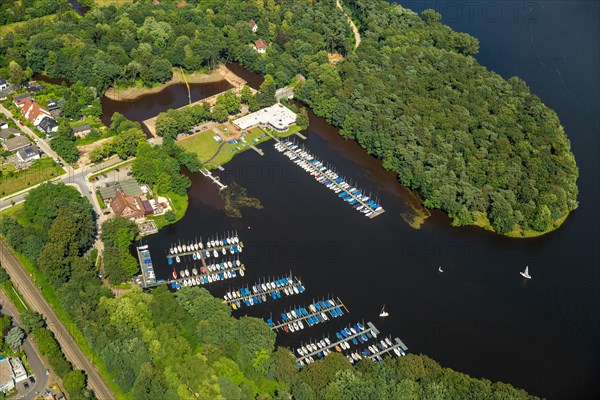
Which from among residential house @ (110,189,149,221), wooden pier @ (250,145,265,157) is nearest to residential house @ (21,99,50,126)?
residential house @ (110,189,149,221)

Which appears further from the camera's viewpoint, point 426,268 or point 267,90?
point 267,90

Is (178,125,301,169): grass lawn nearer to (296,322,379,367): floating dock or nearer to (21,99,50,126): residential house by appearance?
(21,99,50,126): residential house

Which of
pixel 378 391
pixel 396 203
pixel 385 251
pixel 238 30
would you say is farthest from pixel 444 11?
pixel 378 391

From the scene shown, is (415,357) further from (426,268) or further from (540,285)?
(540,285)

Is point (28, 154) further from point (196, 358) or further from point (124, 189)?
point (196, 358)

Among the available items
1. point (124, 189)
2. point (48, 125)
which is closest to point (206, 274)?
point (124, 189)

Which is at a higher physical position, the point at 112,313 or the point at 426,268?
the point at 426,268
